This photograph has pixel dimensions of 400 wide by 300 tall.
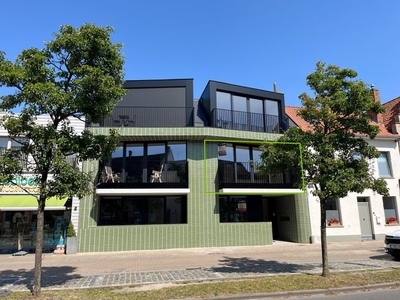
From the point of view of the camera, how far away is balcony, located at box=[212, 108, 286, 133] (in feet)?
63.4

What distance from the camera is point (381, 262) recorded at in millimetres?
11656

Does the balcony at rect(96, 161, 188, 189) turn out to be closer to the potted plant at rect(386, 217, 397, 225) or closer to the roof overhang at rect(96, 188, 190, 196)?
the roof overhang at rect(96, 188, 190, 196)

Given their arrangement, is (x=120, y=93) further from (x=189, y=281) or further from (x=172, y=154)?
(x=172, y=154)

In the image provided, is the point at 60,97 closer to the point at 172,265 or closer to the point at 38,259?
the point at 38,259

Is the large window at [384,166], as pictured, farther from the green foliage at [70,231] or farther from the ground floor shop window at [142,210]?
the green foliage at [70,231]

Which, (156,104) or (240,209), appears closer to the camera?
(240,209)

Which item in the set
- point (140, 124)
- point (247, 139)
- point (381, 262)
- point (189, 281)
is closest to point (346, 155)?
point (381, 262)

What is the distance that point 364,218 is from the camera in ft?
66.7

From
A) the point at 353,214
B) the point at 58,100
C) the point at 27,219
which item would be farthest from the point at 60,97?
the point at 353,214

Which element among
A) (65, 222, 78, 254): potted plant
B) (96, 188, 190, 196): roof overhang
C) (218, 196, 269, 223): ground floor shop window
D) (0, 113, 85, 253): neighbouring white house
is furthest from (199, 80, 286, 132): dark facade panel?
(65, 222, 78, 254): potted plant

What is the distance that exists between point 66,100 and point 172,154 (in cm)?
1097

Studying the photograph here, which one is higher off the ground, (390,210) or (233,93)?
(233,93)

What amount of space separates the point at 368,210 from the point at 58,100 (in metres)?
19.7

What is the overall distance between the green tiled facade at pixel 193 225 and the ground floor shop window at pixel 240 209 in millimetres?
839
